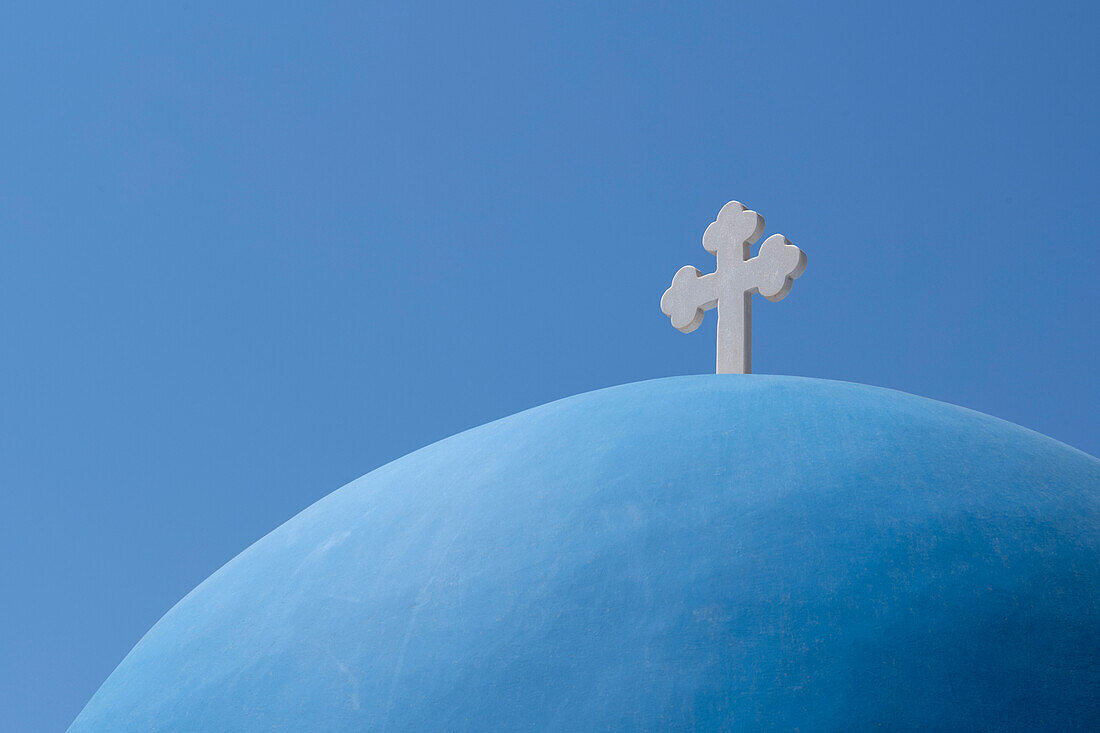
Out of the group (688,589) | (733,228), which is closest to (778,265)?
(733,228)

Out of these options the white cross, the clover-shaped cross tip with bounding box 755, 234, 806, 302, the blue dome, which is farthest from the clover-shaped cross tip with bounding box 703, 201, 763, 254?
the blue dome

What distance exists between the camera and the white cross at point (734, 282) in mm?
5895

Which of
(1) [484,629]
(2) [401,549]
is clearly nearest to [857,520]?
(1) [484,629]

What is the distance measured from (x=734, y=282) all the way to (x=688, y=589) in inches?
113

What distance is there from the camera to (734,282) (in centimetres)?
612

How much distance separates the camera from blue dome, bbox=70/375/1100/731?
131 inches

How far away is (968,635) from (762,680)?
0.64 meters

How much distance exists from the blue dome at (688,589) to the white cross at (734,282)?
1.33 metres

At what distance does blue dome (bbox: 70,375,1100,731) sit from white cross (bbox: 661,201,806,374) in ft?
4.38

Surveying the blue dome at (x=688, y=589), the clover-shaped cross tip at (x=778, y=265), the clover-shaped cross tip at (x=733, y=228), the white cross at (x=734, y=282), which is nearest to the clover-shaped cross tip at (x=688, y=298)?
the white cross at (x=734, y=282)

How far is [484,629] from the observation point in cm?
367

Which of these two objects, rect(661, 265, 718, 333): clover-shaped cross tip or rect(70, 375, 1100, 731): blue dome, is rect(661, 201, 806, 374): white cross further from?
rect(70, 375, 1100, 731): blue dome

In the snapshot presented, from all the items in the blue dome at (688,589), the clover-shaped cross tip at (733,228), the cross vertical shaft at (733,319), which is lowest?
the blue dome at (688,589)

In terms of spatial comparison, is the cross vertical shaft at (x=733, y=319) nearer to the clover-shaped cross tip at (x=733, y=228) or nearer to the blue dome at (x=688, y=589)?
the clover-shaped cross tip at (x=733, y=228)
